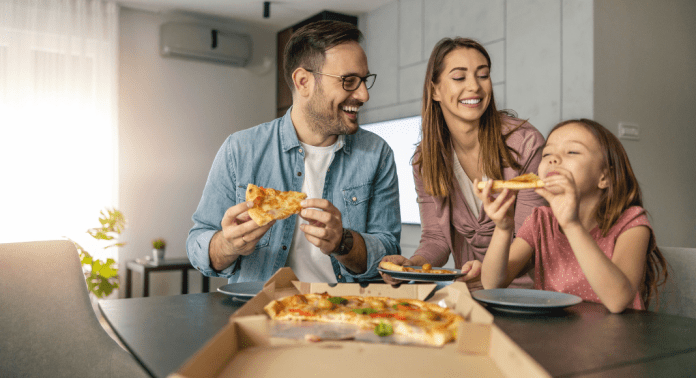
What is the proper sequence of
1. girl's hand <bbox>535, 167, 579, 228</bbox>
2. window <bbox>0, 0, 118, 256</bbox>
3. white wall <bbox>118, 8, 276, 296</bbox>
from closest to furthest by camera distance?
girl's hand <bbox>535, 167, 579, 228</bbox> → window <bbox>0, 0, 118, 256</bbox> → white wall <bbox>118, 8, 276, 296</bbox>

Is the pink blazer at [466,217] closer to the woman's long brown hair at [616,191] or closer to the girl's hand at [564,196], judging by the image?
the woman's long brown hair at [616,191]

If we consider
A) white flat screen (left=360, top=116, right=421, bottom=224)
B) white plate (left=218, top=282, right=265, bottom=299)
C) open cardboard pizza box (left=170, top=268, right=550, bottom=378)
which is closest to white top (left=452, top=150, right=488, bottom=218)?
white plate (left=218, top=282, right=265, bottom=299)

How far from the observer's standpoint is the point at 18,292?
45.2 inches

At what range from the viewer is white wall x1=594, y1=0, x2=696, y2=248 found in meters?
3.05

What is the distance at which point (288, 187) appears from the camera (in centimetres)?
188

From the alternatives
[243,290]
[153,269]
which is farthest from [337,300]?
[153,269]

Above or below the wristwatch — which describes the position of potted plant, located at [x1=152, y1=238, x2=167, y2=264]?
below

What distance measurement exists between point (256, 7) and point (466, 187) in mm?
3421

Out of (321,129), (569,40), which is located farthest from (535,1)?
(321,129)

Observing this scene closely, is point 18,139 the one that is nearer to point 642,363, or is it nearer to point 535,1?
point 535,1

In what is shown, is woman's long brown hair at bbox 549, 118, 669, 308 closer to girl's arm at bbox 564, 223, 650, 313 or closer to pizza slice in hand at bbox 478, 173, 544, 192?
girl's arm at bbox 564, 223, 650, 313

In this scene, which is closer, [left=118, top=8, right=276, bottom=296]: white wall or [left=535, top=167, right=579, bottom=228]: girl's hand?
[left=535, top=167, right=579, bottom=228]: girl's hand

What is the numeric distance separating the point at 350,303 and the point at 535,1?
304 centimetres

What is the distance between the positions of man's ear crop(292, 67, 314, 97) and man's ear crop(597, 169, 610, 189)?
1025 mm
